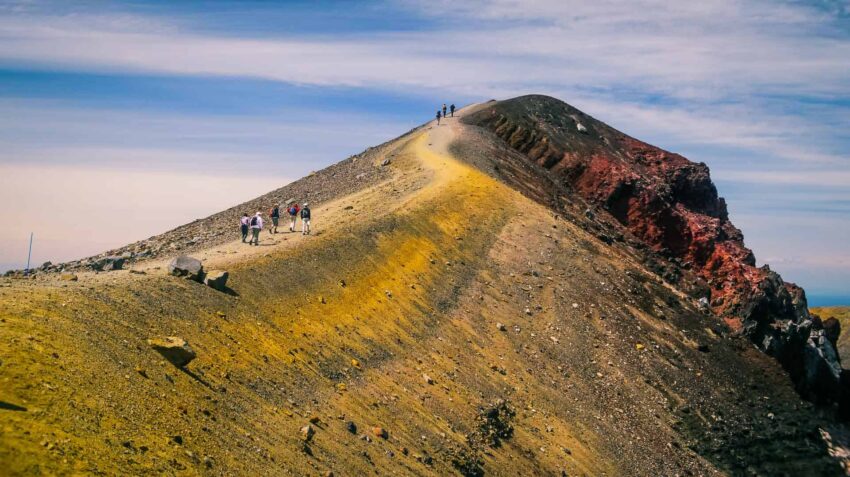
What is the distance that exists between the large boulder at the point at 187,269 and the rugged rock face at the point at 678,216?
3958cm

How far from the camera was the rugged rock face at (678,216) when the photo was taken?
180 ft

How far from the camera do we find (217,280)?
1133 inches

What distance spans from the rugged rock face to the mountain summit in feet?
0.68

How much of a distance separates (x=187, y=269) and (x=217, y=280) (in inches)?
44.3

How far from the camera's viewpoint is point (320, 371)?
28.0 metres

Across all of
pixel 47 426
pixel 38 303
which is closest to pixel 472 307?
pixel 38 303

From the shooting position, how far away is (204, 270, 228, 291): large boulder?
28.7 m

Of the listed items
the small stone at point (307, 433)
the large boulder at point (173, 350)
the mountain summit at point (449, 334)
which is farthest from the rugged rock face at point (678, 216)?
the large boulder at point (173, 350)

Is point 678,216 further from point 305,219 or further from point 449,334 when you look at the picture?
point 305,219

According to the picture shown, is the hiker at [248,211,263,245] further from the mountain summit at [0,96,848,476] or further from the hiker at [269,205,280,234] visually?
the hiker at [269,205,280,234]

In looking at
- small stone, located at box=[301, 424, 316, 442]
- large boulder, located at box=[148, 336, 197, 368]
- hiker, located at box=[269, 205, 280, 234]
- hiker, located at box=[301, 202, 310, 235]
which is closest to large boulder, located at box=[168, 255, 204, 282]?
large boulder, located at box=[148, 336, 197, 368]

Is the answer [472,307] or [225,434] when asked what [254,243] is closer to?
[472,307]

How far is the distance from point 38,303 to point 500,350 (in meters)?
22.5

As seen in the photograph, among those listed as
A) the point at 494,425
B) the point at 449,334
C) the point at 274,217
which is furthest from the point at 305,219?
the point at 494,425
